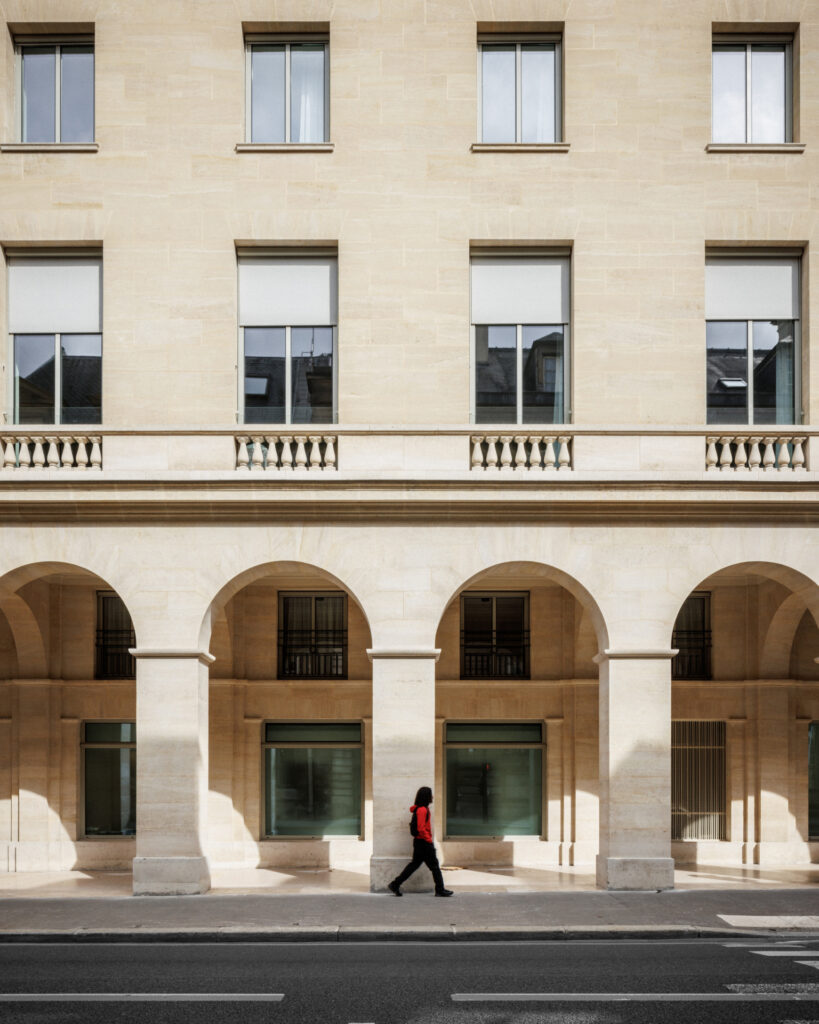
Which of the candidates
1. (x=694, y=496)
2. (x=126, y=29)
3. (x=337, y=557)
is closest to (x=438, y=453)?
(x=337, y=557)

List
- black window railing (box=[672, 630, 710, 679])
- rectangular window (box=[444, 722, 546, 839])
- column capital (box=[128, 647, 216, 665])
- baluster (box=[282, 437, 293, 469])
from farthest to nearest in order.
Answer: black window railing (box=[672, 630, 710, 679]) < rectangular window (box=[444, 722, 546, 839]) < baluster (box=[282, 437, 293, 469]) < column capital (box=[128, 647, 216, 665])

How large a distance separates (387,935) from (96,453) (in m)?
8.64

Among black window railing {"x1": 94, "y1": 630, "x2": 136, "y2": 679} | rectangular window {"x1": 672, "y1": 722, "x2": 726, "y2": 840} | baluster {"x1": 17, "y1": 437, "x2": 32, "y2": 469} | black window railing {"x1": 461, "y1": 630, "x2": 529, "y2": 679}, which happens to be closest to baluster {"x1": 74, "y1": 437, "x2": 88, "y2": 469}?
baluster {"x1": 17, "y1": 437, "x2": 32, "y2": 469}

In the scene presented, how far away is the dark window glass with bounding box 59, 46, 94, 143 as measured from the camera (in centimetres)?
1841

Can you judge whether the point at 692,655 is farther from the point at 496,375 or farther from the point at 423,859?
the point at 423,859

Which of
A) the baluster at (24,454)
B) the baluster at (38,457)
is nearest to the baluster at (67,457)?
the baluster at (38,457)

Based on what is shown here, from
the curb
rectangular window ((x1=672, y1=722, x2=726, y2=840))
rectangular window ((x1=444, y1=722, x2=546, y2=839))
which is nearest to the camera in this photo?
the curb

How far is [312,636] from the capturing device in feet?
68.1

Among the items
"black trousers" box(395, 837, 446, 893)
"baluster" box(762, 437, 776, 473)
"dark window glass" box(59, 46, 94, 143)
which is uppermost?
"dark window glass" box(59, 46, 94, 143)

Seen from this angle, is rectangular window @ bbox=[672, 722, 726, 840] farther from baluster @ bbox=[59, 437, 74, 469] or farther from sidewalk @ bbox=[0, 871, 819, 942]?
baluster @ bbox=[59, 437, 74, 469]

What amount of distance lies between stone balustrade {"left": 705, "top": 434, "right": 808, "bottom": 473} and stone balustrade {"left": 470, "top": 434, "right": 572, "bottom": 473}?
89.8 inches

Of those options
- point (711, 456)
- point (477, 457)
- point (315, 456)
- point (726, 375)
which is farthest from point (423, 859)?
point (726, 375)

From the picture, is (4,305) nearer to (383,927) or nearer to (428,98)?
(428,98)

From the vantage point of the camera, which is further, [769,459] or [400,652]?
[769,459]
